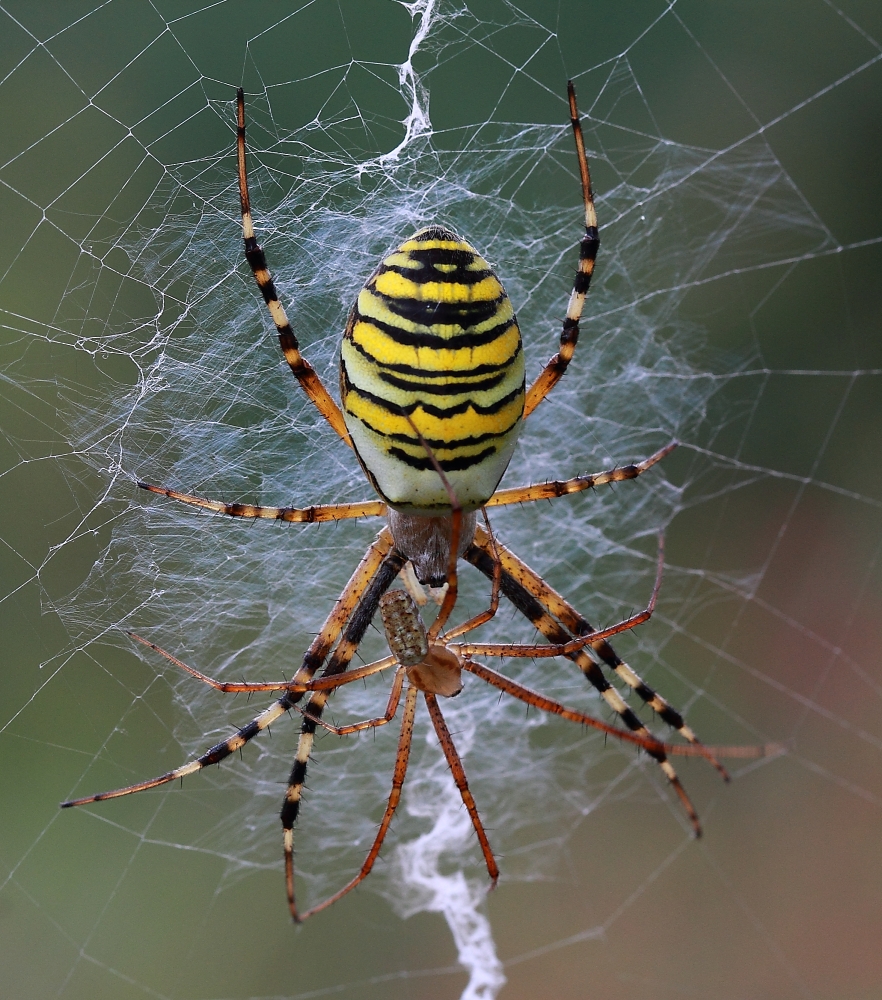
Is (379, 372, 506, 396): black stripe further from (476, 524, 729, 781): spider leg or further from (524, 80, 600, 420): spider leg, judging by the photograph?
(476, 524, 729, 781): spider leg

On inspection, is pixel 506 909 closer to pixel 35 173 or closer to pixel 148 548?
pixel 148 548

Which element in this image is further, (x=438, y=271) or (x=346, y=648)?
(x=346, y=648)

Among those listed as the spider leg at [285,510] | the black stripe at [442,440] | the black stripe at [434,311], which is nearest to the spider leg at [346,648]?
the spider leg at [285,510]

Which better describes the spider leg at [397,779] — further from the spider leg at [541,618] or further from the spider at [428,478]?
the spider leg at [541,618]

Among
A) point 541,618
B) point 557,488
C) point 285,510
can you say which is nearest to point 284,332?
point 285,510

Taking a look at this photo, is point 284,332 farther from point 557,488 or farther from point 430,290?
point 557,488

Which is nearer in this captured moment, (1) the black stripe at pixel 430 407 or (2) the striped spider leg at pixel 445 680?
(1) the black stripe at pixel 430 407

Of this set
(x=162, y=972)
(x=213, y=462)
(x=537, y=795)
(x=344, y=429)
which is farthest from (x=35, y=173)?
(x=537, y=795)
